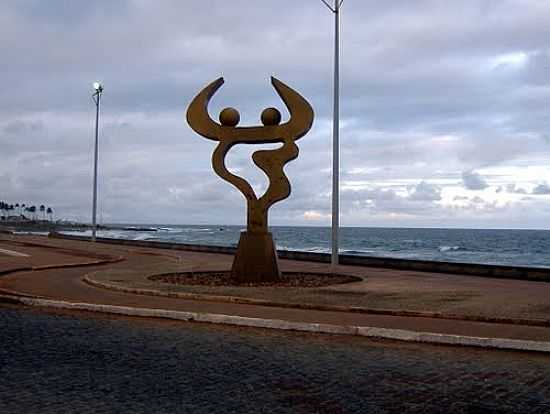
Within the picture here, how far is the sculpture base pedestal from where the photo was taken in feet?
55.8

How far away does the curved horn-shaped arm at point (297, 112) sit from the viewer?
16484 millimetres

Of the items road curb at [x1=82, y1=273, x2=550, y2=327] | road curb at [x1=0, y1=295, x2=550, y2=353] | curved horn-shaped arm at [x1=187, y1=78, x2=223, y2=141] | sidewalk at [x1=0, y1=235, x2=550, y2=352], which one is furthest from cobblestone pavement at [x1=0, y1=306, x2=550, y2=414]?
curved horn-shaped arm at [x1=187, y1=78, x2=223, y2=141]

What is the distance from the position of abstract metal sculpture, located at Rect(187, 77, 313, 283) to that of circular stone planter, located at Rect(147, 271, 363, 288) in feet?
1.50

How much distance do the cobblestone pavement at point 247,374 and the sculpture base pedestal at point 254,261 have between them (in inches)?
255

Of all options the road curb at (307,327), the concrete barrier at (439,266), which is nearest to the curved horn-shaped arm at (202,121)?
the road curb at (307,327)

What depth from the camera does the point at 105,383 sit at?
6805 millimetres

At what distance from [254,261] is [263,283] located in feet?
1.94

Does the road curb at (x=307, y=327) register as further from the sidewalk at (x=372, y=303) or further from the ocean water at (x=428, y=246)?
the ocean water at (x=428, y=246)

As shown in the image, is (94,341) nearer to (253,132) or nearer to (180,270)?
(253,132)

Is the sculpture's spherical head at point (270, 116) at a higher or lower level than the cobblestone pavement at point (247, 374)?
higher

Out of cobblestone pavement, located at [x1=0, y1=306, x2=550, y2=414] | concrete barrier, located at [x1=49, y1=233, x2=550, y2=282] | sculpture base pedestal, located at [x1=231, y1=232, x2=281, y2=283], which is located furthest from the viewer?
concrete barrier, located at [x1=49, y1=233, x2=550, y2=282]

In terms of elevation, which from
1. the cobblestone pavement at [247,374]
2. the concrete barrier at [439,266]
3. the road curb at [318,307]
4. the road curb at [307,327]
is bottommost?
the cobblestone pavement at [247,374]

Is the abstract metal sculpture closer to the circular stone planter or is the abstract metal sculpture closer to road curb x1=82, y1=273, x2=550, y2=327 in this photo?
the circular stone planter

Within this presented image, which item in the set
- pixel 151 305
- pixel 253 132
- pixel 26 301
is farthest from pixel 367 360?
pixel 253 132
